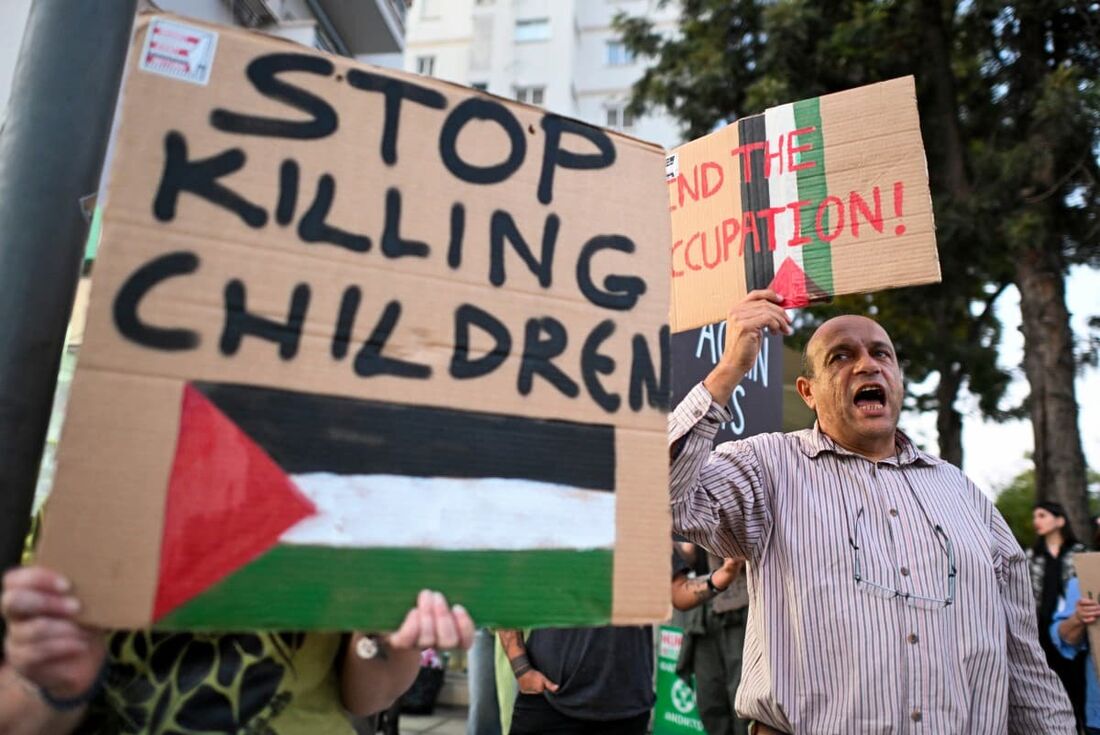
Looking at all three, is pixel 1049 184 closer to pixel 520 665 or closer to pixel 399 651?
pixel 520 665

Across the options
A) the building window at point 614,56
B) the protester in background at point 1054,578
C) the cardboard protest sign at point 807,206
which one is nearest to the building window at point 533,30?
the building window at point 614,56

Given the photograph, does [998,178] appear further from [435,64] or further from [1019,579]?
[435,64]

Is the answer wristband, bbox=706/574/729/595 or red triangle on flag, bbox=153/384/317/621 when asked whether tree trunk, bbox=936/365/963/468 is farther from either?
red triangle on flag, bbox=153/384/317/621

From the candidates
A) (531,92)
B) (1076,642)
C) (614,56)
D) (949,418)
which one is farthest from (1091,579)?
(614,56)

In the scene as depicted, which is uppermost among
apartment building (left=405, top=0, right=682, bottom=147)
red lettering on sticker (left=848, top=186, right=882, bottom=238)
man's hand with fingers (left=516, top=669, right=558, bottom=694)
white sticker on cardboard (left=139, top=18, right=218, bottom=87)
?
apartment building (left=405, top=0, right=682, bottom=147)

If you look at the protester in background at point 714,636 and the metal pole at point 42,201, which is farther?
the protester in background at point 714,636

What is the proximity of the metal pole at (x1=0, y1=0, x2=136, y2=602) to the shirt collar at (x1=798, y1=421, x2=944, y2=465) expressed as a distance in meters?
1.77

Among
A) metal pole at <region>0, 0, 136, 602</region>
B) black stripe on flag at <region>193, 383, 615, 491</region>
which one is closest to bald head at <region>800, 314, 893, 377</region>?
black stripe on flag at <region>193, 383, 615, 491</region>

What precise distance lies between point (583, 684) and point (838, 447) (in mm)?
1443

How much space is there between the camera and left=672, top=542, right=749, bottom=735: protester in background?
4012 millimetres

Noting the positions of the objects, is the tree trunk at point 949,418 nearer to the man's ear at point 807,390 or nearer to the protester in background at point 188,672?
the man's ear at point 807,390

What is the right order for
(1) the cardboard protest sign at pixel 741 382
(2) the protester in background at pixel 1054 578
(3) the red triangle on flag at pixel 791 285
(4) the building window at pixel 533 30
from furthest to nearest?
1. (4) the building window at pixel 533 30
2. (2) the protester in background at pixel 1054 578
3. (1) the cardboard protest sign at pixel 741 382
4. (3) the red triangle on flag at pixel 791 285

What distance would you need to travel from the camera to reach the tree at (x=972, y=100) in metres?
7.18

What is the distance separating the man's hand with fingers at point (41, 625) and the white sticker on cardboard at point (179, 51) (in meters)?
0.75
